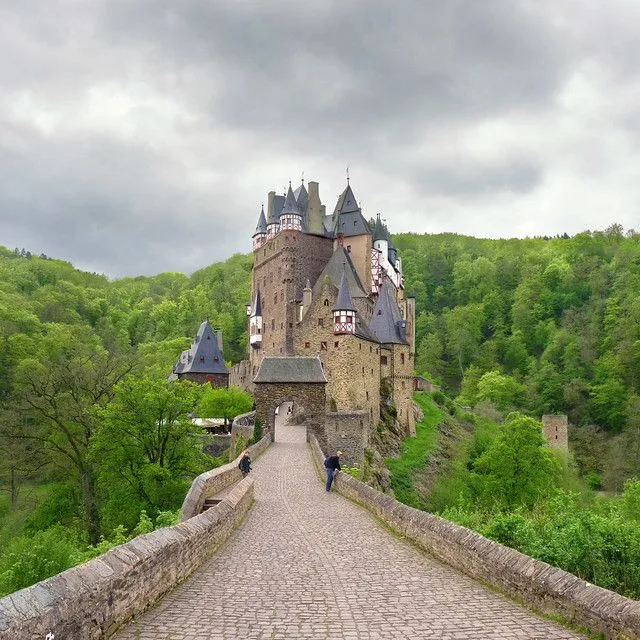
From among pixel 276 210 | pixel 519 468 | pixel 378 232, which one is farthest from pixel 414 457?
pixel 276 210

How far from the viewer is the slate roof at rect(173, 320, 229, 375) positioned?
6219 centimetres

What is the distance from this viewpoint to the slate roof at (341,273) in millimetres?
49812

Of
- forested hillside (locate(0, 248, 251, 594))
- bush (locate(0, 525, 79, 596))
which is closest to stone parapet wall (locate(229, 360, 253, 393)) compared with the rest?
forested hillside (locate(0, 248, 251, 594))

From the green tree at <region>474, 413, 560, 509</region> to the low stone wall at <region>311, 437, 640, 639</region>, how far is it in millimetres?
22382

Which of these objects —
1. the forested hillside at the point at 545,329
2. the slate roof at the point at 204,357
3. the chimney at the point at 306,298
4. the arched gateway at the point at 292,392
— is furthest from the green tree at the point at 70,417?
the forested hillside at the point at 545,329

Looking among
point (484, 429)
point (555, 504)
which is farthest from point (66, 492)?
point (484, 429)

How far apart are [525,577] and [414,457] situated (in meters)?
38.8

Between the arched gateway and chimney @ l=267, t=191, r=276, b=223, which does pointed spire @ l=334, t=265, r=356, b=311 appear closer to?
the arched gateway

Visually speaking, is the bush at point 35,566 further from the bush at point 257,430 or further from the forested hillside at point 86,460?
the bush at point 257,430

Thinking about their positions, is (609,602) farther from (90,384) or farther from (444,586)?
(90,384)

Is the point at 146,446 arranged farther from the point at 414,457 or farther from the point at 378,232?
the point at 378,232

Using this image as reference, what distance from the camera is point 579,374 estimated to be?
3125 inches

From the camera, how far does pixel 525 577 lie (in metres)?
7.80

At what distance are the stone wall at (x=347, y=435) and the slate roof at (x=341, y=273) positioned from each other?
15.0m
